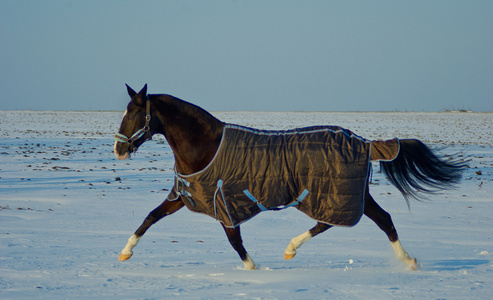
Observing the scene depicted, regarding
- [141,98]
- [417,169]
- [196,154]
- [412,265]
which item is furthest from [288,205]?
[141,98]

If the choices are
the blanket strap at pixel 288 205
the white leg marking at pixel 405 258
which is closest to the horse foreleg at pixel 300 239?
the blanket strap at pixel 288 205

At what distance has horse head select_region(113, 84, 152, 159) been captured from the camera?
15.2 feet

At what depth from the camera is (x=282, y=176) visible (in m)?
4.74

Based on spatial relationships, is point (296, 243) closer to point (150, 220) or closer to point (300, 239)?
point (300, 239)

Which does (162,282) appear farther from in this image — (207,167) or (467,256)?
(467,256)

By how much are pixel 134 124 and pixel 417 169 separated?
2.70 metres

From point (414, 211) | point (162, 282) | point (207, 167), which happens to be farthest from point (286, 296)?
point (414, 211)

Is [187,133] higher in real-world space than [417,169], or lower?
higher

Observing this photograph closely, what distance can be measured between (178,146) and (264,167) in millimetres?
746

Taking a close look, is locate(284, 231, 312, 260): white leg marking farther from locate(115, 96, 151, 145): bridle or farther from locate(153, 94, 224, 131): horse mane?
locate(115, 96, 151, 145): bridle

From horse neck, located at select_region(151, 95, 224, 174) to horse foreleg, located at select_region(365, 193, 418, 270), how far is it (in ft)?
4.85

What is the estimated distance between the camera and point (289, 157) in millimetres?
4789

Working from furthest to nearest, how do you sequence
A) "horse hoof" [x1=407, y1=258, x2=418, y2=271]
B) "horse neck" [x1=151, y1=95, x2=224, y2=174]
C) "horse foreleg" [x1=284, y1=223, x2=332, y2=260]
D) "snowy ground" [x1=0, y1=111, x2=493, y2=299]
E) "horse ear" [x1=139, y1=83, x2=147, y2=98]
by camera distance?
"horse foreleg" [x1=284, y1=223, x2=332, y2=260]
"horse hoof" [x1=407, y1=258, x2=418, y2=271]
"horse neck" [x1=151, y1=95, x2=224, y2=174]
"horse ear" [x1=139, y1=83, x2=147, y2=98]
"snowy ground" [x1=0, y1=111, x2=493, y2=299]

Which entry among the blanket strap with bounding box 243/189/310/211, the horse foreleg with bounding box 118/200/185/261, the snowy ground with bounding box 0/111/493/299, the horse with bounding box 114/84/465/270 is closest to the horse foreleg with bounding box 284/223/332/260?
the horse with bounding box 114/84/465/270
